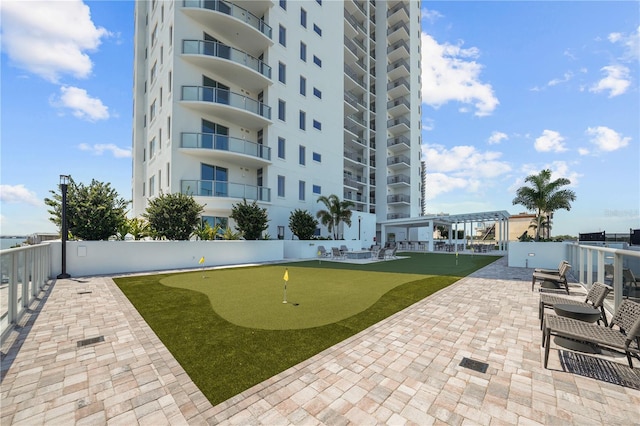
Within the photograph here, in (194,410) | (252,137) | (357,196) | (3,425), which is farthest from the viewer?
(357,196)

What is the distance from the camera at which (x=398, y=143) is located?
142 feet

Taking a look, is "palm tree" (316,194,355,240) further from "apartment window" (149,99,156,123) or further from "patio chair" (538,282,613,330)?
"patio chair" (538,282,613,330)

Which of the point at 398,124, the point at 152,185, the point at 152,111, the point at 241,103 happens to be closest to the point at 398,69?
the point at 398,124

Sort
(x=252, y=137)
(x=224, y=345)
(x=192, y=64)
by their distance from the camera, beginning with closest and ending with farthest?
(x=224, y=345) < (x=192, y=64) < (x=252, y=137)

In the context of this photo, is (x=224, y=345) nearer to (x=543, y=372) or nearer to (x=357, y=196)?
(x=543, y=372)

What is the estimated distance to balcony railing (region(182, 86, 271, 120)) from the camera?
58.6ft

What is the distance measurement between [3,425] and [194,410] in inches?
70.3

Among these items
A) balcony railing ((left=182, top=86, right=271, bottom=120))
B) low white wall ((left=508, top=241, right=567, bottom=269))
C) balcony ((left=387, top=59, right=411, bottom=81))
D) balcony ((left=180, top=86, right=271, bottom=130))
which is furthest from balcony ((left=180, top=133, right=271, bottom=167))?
balcony ((left=387, top=59, right=411, bottom=81))

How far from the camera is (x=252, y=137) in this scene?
22234 mm

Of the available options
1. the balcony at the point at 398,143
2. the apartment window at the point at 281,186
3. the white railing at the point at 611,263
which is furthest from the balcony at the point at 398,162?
the white railing at the point at 611,263

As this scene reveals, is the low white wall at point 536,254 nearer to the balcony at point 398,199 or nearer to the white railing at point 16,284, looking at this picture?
the white railing at point 16,284

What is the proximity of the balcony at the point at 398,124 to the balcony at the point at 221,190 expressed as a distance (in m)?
29.7

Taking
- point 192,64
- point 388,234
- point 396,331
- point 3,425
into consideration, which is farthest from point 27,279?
point 388,234

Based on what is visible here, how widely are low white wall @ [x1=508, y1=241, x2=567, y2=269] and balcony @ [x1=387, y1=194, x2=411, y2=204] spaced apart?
2645 cm
